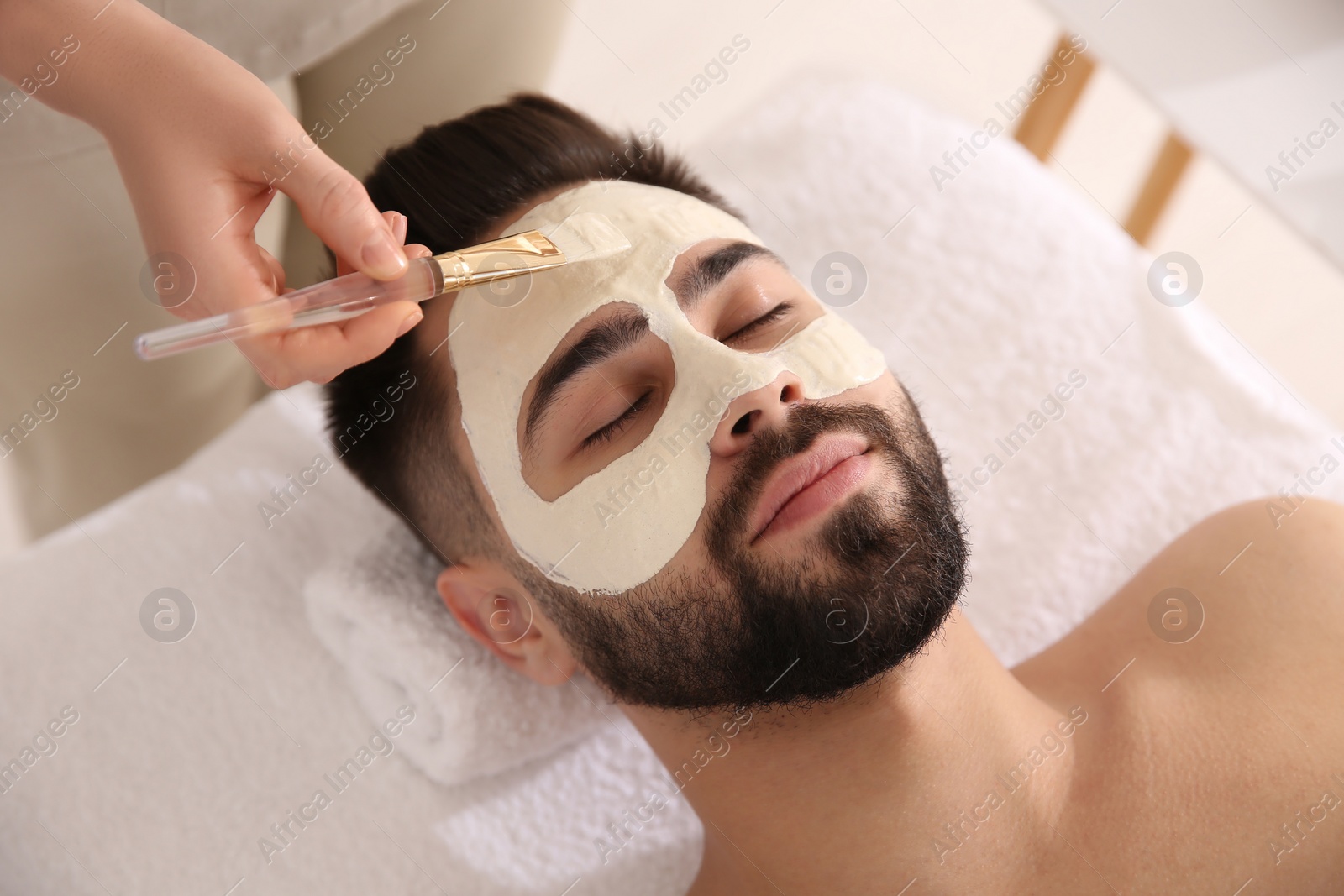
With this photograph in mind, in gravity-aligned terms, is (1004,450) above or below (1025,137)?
below

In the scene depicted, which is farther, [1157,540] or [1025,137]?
[1025,137]

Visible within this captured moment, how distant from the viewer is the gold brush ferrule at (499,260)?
2.55 ft

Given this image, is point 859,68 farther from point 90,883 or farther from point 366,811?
point 90,883

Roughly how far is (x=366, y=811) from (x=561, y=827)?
0.75 feet

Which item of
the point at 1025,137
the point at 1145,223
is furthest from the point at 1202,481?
the point at 1025,137

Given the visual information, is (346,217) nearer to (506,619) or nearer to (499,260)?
(499,260)

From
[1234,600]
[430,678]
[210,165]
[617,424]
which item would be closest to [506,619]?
[430,678]

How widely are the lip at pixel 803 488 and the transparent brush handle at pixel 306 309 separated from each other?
326mm

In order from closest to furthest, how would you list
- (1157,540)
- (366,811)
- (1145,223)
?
(366,811)
(1157,540)
(1145,223)

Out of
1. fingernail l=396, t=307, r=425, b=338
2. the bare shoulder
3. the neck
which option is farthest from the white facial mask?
the bare shoulder

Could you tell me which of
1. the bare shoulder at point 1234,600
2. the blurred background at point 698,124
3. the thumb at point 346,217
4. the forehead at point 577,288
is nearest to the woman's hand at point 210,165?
the thumb at point 346,217

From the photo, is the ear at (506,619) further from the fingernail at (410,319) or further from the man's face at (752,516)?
the fingernail at (410,319)

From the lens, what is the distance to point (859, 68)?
1.60 meters

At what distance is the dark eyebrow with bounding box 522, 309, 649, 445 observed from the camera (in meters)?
0.87
